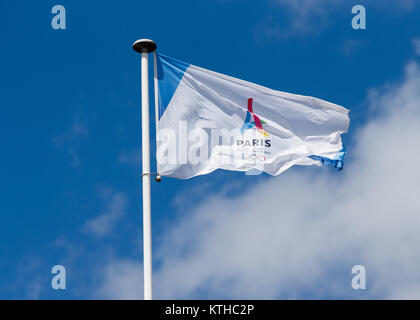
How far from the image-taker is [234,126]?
2597 centimetres

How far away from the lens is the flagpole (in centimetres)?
2206

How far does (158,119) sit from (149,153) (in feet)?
4.87

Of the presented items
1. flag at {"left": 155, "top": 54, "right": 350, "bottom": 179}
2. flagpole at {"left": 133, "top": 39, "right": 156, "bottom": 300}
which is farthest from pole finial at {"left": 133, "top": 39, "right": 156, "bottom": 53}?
flag at {"left": 155, "top": 54, "right": 350, "bottom": 179}

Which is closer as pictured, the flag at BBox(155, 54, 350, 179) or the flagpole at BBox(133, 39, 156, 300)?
the flagpole at BBox(133, 39, 156, 300)

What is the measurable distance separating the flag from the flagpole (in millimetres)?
620

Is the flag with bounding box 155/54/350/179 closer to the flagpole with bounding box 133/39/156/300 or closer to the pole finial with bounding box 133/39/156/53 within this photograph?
the flagpole with bounding box 133/39/156/300

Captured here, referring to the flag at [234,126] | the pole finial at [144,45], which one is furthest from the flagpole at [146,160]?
the flag at [234,126]

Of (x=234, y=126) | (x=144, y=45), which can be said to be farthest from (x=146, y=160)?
(x=234, y=126)

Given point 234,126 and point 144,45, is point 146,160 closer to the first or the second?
point 144,45

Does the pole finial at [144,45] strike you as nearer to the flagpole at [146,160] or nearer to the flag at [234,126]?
the flagpole at [146,160]

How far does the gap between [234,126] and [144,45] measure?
3746mm

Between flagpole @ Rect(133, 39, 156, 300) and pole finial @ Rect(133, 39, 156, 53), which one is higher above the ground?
pole finial @ Rect(133, 39, 156, 53)
